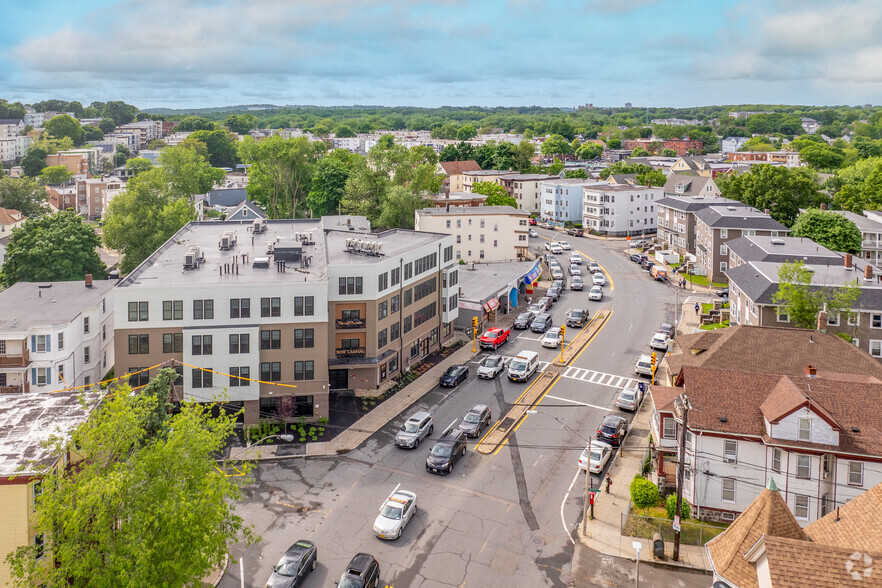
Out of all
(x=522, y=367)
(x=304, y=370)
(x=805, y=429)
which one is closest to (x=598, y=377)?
(x=522, y=367)

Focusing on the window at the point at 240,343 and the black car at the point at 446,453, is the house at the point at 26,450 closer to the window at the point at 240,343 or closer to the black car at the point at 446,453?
the window at the point at 240,343

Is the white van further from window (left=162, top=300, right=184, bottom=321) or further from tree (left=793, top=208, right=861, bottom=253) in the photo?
tree (left=793, top=208, right=861, bottom=253)

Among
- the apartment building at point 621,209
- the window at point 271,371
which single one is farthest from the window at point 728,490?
the apartment building at point 621,209

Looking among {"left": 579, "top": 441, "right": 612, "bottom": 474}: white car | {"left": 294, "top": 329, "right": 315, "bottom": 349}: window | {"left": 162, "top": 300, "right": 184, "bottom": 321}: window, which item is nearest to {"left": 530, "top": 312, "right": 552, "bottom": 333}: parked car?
{"left": 579, "top": 441, "right": 612, "bottom": 474}: white car

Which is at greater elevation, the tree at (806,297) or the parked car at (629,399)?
the tree at (806,297)

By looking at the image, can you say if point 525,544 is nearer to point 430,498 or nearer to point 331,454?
point 430,498

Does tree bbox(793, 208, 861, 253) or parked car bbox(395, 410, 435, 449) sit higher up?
tree bbox(793, 208, 861, 253)

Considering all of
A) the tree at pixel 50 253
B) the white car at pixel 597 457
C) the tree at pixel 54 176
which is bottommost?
the white car at pixel 597 457
